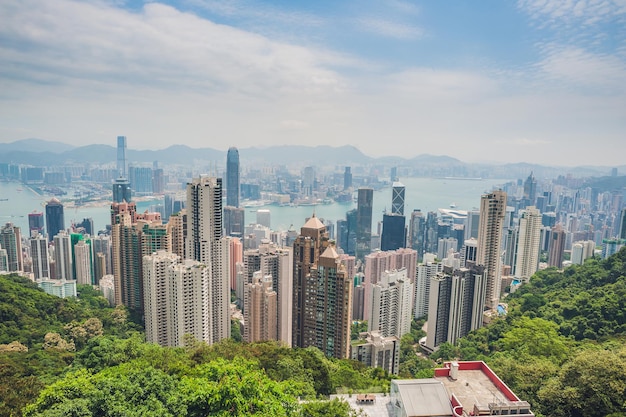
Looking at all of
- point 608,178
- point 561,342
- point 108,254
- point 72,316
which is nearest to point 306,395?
point 561,342

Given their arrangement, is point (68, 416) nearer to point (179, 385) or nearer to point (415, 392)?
point (179, 385)

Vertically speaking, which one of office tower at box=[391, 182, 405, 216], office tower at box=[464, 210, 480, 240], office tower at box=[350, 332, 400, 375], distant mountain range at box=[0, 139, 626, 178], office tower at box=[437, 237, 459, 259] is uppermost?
distant mountain range at box=[0, 139, 626, 178]

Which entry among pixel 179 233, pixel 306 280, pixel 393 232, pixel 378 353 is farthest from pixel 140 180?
pixel 378 353

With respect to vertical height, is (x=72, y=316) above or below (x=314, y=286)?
below

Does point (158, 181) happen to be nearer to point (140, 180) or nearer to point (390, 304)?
point (140, 180)

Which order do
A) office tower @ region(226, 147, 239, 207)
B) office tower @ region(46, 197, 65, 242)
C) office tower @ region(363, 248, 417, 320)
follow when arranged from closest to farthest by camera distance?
office tower @ region(363, 248, 417, 320)
office tower @ region(46, 197, 65, 242)
office tower @ region(226, 147, 239, 207)

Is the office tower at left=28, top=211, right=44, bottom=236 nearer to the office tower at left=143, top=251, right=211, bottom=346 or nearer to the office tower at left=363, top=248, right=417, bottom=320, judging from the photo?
the office tower at left=143, top=251, right=211, bottom=346

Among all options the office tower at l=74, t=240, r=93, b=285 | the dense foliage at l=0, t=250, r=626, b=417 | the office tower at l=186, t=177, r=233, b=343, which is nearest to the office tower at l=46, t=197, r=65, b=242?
the office tower at l=74, t=240, r=93, b=285

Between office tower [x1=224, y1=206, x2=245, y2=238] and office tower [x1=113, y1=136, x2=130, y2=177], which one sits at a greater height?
office tower [x1=113, y1=136, x2=130, y2=177]
